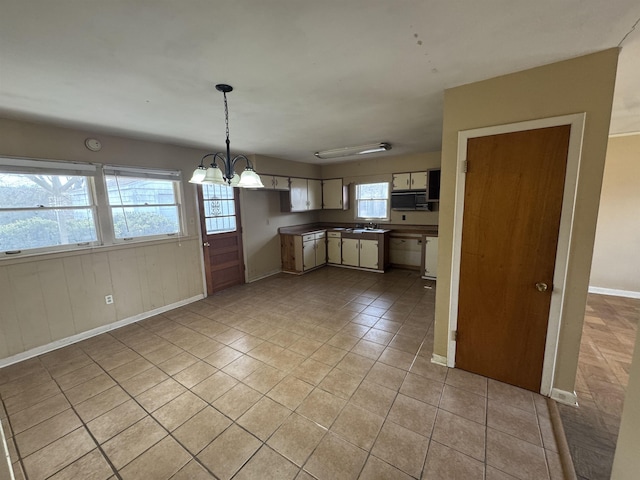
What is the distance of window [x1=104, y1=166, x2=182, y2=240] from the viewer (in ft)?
11.0

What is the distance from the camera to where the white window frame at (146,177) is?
3285 millimetres

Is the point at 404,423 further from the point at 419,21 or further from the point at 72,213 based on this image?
the point at 72,213

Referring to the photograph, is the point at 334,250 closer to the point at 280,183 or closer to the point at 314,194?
the point at 314,194

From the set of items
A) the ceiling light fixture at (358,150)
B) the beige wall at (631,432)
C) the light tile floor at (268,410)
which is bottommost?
the light tile floor at (268,410)

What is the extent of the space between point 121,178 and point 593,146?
15.5 ft

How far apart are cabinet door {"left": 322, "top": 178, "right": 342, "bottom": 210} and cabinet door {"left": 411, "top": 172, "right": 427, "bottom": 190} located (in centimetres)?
169

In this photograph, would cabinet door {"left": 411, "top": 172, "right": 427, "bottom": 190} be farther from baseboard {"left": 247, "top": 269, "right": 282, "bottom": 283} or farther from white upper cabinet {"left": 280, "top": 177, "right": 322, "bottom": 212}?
baseboard {"left": 247, "top": 269, "right": 282, "bottom": 283}

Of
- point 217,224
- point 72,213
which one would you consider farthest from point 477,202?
point 72,213

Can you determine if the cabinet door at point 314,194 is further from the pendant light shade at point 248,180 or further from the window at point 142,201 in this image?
the pendant light shade at point 248,180

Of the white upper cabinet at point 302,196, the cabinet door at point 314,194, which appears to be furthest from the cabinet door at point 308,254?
the cabinet door at point 314,194

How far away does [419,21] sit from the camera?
4.48ft

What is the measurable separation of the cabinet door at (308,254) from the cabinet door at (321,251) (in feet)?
0.39

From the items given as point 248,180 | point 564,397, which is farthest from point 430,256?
point 248,180

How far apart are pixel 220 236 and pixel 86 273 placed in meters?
1.87
